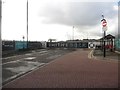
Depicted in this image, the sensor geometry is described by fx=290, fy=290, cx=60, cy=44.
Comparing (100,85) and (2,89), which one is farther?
(100,85)

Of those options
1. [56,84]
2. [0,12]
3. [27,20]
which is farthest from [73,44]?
[56,84]

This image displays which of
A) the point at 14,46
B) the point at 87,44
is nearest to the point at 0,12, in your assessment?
the point at 14,46

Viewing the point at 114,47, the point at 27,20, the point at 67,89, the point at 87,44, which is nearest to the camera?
the point at 67,89

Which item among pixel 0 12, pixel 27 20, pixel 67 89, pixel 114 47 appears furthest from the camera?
pixel 27 20

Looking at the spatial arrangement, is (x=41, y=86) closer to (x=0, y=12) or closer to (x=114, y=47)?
(x=0, y=12)

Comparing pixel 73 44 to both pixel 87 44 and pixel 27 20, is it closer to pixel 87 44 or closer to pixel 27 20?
pixel 87 44

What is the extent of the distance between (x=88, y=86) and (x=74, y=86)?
572mm

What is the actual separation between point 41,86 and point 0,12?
27988 millimetres

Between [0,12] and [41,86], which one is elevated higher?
[0,12]

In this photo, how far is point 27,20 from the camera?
201 ft

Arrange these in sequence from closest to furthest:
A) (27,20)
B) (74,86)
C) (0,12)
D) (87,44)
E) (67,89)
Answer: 1. (67,89)
2. (74,86)
3. (0,12)
4. (27,20)
5. (87,44)

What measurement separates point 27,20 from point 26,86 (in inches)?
1977

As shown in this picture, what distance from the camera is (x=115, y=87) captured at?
1159cm

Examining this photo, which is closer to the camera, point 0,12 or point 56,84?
point 56,84
